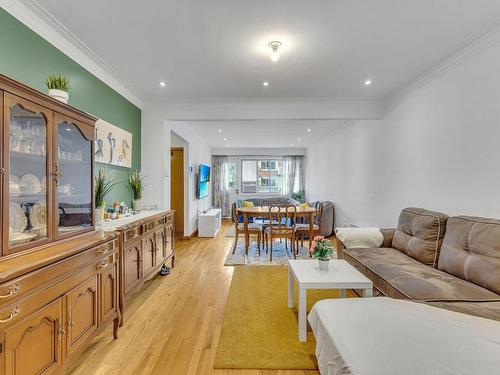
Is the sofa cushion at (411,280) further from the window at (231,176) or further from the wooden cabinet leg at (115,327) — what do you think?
the window at (231,176)

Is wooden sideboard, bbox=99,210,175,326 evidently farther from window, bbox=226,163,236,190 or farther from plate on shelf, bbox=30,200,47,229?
window, bbox=226,163,236,190

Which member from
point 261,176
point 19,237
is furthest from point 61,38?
point 261,176

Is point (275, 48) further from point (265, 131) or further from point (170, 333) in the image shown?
point (265, 131)

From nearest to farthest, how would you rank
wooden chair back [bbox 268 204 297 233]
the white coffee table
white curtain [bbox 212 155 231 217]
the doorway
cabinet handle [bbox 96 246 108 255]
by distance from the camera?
cabinet handle [bbox 96 246 108 255]
the white coffee table
wooden chair back [bbox 268 204 297 233]
the doorway
white curtain [bbox 212 155 231 217]

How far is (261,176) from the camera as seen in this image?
9336mm

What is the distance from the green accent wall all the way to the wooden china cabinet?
552 mm

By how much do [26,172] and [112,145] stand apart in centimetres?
171

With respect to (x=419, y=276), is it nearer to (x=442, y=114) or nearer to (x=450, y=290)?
(x=450, y=290)

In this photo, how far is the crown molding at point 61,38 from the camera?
191cm

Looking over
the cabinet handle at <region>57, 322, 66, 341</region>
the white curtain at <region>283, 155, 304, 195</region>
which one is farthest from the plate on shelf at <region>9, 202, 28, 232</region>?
the white curtain at <region>283, 155, 304, 195</region>

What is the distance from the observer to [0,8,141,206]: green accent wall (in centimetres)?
185

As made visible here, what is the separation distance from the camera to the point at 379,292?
7.48ft

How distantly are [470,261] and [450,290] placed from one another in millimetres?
406

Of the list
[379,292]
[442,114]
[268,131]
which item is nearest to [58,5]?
[379,292]
